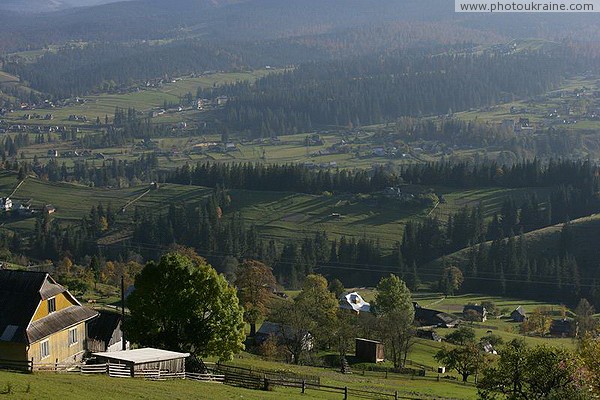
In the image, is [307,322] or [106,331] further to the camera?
[307,322]

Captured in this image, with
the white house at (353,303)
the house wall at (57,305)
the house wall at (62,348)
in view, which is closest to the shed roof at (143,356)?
the house wall at (62,348)

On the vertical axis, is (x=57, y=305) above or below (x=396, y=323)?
above

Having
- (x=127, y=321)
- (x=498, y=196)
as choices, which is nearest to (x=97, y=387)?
(x=127, y=321)

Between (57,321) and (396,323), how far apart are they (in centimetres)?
2920

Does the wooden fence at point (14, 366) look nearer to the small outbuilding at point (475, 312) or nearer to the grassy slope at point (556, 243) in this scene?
the small outbuilding at point (475, 312)

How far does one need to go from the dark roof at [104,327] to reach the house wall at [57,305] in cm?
465

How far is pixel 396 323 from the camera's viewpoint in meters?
64.9

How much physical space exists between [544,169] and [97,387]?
528 feet

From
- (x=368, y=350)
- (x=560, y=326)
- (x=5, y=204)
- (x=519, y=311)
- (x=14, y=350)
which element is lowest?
(x=519, y=311)

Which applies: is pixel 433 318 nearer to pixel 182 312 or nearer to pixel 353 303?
pixel 353 303

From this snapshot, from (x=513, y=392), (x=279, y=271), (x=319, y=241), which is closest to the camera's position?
(x=513, y=392)

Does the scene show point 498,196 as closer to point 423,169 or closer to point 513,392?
point 423,169

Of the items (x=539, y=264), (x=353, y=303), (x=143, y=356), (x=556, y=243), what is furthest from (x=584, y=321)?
(x=143, y=356)

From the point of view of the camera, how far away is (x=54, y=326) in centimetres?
4300
